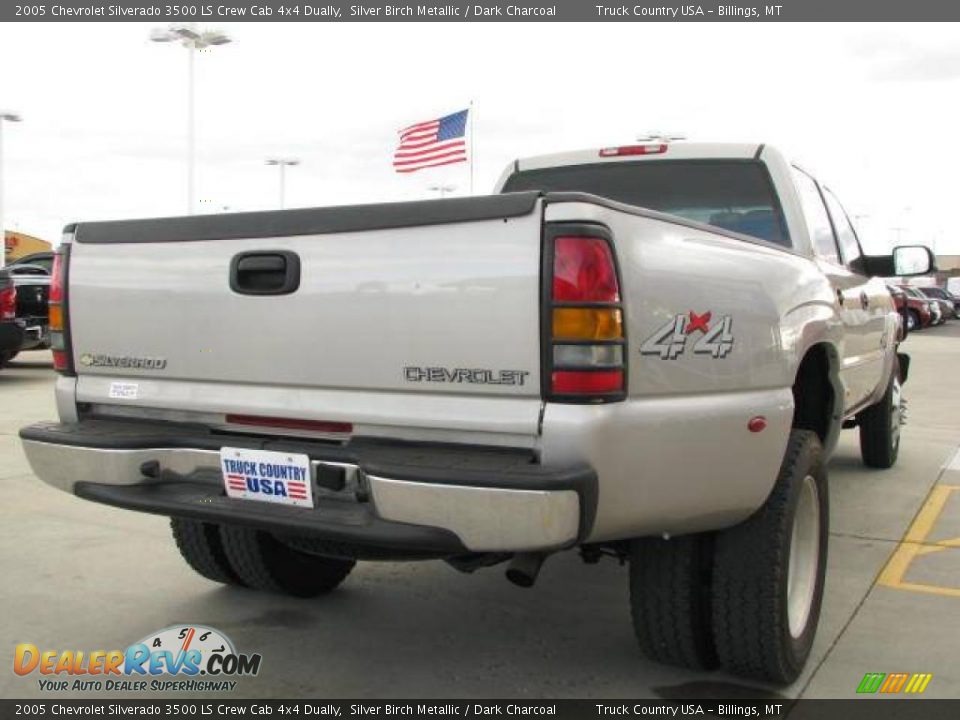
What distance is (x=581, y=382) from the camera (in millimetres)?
2381

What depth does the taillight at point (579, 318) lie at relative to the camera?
93.7 inches

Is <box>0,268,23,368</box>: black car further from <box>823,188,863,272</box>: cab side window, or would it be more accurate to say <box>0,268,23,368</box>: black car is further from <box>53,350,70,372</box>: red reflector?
<box>823,188,863,272</box>: cab side window

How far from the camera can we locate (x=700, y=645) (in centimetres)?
301

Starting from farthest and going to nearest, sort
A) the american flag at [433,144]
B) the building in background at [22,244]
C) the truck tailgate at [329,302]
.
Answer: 1. the building in background at [22,244]
2. the american flag at [433,144]
3. the truck tailgate at [329,302]

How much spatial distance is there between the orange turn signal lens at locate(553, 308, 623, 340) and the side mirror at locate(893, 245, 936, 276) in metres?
3.71

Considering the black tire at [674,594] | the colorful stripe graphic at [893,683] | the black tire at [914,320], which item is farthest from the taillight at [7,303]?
the black tire at [914,320]

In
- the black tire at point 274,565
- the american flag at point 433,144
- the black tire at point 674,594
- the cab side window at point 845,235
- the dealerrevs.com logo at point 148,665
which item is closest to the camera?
the black tire at point 674,594

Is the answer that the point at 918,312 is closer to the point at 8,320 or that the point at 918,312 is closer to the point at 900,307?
the point at 900,307

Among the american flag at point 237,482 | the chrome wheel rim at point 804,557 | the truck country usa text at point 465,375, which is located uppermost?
the truck country usa text at point 465,375

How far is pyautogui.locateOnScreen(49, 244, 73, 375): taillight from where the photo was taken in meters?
3.27

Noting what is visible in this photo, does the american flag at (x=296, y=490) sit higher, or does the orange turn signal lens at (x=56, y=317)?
the orange turn signal lens at (x=56, y=317)

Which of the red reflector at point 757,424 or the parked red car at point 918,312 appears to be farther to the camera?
the parked red car at point 918,312

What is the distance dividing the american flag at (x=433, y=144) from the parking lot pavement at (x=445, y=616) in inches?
430

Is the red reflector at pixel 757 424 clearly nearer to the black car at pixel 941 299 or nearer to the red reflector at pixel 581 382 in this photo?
the red reflector at pixel 581 382
